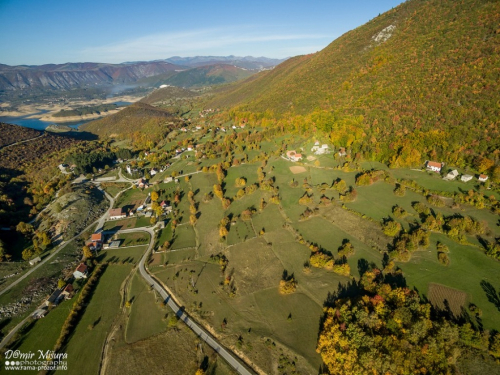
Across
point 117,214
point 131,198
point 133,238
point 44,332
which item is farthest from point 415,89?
point 44,332

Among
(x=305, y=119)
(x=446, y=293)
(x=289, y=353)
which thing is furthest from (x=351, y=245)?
(x=305, y=119)

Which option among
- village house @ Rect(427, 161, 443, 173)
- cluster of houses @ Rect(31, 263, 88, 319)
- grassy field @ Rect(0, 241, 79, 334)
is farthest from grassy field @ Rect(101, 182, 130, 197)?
village house @ Rect(427, 161, 443, 173)

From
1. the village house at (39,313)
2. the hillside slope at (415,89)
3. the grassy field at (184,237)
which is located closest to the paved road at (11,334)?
the village house at (39,313)

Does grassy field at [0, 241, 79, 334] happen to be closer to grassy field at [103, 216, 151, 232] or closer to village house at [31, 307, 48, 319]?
village house at [31, 307, 48, 319]

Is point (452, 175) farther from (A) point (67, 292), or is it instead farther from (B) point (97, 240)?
(A) point (67, 292)

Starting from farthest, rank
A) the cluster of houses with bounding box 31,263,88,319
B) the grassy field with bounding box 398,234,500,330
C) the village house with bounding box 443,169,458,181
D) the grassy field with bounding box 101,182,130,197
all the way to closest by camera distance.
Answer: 1. the grassy field with bounding box 101,182,130,197
2. the village house with bounding box 443,169,458,181
3. the cluster of houses with bounding box 31,263,88,319
4. the grassy field with bounding box 398,234,500,330

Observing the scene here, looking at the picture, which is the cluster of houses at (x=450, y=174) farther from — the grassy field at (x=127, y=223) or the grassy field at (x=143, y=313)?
the grassy field at (x=127, y=223)

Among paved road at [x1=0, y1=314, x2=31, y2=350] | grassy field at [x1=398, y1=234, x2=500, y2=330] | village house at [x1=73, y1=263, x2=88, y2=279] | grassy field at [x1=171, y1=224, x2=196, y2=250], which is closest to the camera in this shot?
grassy field at [x1=398, y1=234, x2=500, y2=330]

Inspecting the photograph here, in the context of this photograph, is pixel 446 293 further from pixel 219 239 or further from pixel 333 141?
pixel 333 141
